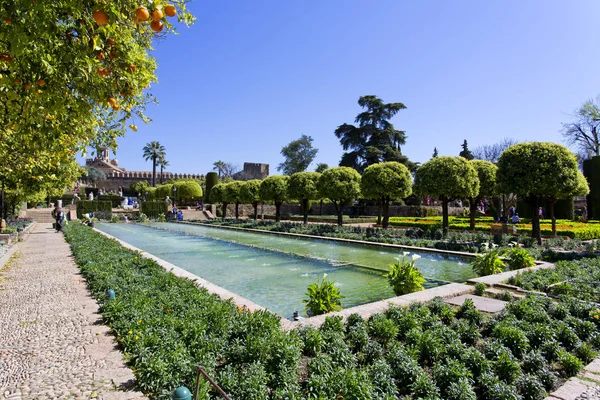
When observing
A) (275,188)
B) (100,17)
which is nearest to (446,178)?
(275,188)

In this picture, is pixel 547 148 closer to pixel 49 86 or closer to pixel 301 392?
pixel 301 392

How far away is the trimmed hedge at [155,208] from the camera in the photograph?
38344mm

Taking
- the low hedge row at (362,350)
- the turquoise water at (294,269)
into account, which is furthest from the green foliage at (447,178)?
the low hedge row at (362,350)

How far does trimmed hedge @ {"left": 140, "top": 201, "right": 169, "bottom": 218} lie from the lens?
38344 millimetres

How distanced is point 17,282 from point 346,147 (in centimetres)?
3248

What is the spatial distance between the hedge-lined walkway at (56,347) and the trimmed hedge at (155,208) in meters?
32.2

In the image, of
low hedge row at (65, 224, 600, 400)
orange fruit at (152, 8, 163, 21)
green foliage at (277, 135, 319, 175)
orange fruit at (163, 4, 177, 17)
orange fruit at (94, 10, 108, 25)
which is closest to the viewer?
orange fruit at (94, 10, 108, 25)

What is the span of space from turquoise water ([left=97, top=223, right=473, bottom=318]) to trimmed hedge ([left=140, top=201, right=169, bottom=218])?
2532cm

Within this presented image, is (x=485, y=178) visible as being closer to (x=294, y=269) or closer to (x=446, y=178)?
(x=446, y=178)

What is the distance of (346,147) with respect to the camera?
123 feet

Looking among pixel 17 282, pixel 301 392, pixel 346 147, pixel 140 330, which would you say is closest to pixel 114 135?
pixel 140 330

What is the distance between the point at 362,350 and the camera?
11.7 feet

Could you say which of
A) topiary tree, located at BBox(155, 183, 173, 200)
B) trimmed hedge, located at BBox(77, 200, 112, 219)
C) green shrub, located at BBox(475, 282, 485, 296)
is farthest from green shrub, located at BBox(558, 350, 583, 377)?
topiary tree, located at BBox(155, 183, 173, 200)

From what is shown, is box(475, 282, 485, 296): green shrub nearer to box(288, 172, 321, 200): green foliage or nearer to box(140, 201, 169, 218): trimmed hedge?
box(288, 172, 321, 200): green foliage
